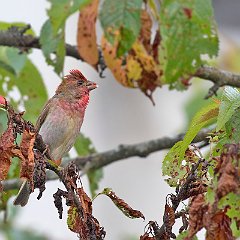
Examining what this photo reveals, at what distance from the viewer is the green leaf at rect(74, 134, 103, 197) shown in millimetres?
5855

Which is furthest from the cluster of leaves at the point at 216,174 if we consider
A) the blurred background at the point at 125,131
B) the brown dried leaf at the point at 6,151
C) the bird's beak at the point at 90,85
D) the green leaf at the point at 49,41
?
the blurred background at the point at 125,131

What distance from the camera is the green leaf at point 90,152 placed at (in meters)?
5.86

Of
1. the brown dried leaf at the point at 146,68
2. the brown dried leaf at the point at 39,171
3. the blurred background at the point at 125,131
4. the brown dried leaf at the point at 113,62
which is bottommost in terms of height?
the brown dried leaf at the point at 39,171

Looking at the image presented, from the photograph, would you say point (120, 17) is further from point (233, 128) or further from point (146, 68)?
point (146, 68)

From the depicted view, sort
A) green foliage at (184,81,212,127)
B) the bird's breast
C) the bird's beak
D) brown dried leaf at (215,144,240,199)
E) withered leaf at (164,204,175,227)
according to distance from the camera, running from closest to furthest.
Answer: brown dried leaf at (215,144,240,199)
withered leaf at (164,204,175,227)
the bird's breast
the bird's beak
green foliage at (184,81,212,127)

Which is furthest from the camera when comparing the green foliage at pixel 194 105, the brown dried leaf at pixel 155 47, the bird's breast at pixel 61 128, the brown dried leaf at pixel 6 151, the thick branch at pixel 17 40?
the green foliage at pixel 194 105

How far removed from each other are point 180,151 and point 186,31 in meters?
0.41

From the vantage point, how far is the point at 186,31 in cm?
304

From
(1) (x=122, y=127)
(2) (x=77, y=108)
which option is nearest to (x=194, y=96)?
(2) (x=77, y=108)

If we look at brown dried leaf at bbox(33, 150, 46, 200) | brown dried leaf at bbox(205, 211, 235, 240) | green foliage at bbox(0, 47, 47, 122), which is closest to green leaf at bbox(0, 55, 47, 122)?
green foliage at bbox(0, 47, 47, 122)

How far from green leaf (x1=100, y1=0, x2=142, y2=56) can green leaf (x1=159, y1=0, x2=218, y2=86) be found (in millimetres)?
135

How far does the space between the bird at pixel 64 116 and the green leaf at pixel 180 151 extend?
2.04 m

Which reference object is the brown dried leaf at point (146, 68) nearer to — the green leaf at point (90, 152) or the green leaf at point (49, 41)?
the green leaf at point (49, 41)

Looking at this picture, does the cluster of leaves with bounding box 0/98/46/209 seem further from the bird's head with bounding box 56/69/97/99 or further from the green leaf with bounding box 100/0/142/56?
the bird's head with bounding box 56/69/97/99
